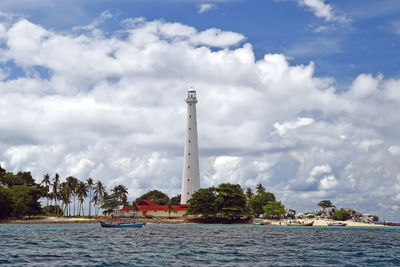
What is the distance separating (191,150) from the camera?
134 meters

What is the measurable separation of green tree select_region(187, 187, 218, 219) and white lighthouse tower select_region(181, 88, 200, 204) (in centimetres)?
735

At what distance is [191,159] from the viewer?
133 meters

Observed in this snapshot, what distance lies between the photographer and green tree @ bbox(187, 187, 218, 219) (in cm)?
12631

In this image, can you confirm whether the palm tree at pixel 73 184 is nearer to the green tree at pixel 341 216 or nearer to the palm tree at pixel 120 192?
the palm tree at pixel 120 192

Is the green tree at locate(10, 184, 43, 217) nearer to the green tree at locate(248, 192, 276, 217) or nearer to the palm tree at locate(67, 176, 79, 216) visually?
the palm tree at locate(67, 176, 79, 216)

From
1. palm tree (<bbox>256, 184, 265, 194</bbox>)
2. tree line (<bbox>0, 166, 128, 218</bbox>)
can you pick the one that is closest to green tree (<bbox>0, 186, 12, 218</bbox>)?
tree line (<bbox>0, 166, 128, 218</bbox>)

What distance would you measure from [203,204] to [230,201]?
26.8 feet

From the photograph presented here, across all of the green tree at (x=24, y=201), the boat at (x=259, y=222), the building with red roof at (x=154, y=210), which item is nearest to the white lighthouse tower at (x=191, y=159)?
the building with red roof at (x=154, y=210)

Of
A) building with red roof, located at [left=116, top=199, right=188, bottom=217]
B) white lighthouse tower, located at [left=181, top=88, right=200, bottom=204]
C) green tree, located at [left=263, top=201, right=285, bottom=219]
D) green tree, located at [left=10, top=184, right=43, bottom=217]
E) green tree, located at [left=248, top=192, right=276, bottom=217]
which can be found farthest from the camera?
green tree, located at [left=248, top=192, right=276, bottom=217]

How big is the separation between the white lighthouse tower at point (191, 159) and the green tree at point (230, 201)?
386 inches

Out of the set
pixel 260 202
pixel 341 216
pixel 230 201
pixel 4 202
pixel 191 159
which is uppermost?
pixel 191 159

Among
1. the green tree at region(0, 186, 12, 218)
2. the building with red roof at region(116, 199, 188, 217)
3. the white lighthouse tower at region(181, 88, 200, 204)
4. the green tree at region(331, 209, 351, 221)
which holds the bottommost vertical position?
the green tree at region(331, 209, 351, 221)

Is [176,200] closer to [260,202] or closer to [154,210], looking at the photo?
[154,210]

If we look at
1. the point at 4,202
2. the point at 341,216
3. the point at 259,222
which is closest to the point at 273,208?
the point at 259,222
